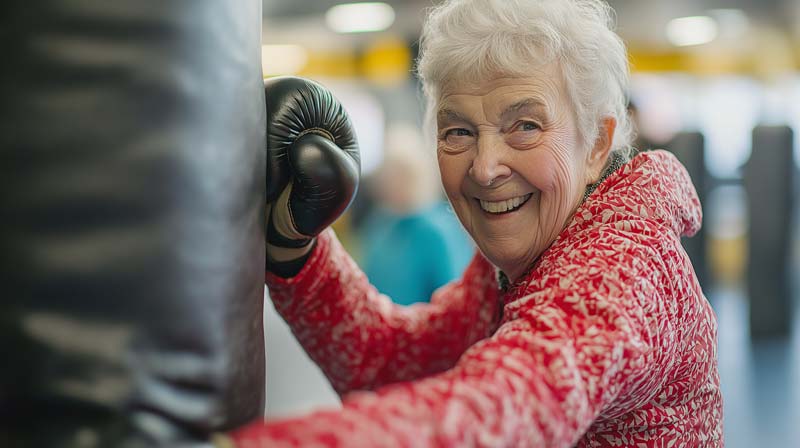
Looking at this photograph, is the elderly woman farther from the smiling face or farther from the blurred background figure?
the blurred background figure

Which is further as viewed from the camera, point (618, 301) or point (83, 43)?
point (618, 301)

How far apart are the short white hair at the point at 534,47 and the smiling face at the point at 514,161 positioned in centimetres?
2

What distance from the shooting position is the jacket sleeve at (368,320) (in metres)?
1.58

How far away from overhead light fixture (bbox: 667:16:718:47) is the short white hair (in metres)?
7.97

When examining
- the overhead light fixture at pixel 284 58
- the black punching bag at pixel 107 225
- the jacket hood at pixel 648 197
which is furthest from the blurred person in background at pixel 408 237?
the overhead light fixture at pixel 284 58

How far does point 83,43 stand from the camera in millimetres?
758

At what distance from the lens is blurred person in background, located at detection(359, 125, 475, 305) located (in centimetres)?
361

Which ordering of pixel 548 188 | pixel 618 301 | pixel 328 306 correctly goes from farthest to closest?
pixel 328 306, pixel 548 188, pixel 618 301

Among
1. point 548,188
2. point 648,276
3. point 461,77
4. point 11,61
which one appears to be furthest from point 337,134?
point 11,61

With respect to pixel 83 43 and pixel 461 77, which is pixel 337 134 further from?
pixel 83 43

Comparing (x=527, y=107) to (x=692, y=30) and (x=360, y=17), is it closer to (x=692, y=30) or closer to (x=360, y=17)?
(x=360, y=17)

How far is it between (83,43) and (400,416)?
0.48 m

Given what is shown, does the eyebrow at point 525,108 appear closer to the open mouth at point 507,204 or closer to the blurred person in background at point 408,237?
the open mouth at point 507,204

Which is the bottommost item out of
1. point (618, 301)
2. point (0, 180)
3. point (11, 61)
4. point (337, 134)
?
point (618, 301)
